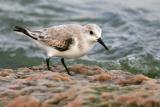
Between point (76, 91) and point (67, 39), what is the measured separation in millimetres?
2664

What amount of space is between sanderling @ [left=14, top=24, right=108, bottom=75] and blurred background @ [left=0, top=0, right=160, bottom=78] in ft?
11.6

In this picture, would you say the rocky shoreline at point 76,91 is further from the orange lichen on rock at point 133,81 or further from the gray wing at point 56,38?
the gray wing at point 56,38

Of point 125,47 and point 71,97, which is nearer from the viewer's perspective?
point 71,97

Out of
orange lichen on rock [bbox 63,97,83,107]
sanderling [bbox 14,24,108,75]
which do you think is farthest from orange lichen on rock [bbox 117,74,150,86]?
sanderling [bbox 14,24,108,75]

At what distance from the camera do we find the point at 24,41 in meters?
16.8

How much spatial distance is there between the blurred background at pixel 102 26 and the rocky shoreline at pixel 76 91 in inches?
201

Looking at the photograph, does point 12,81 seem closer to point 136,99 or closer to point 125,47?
point 136,99

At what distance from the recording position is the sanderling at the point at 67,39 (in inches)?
365

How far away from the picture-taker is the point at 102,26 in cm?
1786

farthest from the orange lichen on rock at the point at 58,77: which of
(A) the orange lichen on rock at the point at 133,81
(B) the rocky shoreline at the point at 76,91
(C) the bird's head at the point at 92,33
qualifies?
(C) the bird's head at the point at 92,33

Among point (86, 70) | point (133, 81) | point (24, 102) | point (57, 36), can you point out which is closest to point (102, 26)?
point (57, 36)

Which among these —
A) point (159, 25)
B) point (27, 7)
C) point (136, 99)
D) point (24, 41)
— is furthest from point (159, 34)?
point (136, 99)

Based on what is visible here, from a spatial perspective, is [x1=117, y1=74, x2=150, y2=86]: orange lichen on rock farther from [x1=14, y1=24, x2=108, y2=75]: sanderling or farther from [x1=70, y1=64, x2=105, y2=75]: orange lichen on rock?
[x1=14, y1=24, x2=108, y2=75]: sanderling

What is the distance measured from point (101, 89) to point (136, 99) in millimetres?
754
